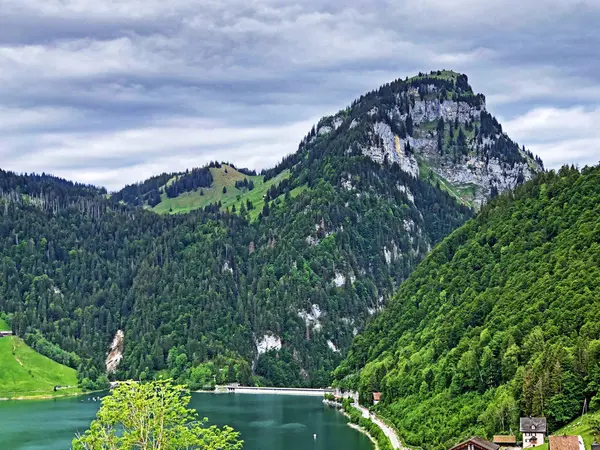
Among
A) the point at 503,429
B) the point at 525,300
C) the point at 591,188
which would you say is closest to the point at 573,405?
the point at 503,429

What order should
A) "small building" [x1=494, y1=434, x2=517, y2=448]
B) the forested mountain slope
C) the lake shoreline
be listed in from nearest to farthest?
"small building" [x1=494, y1=434, x2=517, y2=448] < the forested mountain slope < the lake shoreline

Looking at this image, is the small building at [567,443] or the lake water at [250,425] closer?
the small building at [567,443]

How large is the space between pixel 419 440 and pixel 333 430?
3505 cm

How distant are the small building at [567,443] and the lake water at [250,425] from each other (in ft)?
161

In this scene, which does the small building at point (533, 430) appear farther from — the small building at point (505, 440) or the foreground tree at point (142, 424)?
the foreground tree at point (142, 424)

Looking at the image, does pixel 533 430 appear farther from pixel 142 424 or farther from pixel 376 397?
pixel 376 397

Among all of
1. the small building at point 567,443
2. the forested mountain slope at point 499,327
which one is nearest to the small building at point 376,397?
the forested mountain slope at point 499,327

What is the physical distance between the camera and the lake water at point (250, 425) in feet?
441

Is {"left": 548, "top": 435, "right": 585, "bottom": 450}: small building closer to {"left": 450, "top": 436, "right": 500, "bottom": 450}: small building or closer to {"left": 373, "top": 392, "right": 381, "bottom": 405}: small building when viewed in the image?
{"left": 450, "top": 436, "right": 500, "bottom": 450}: small building

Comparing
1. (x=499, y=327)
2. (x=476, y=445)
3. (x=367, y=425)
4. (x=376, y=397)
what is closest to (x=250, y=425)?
(x=376, y=397)

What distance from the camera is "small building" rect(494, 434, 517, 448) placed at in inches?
3723

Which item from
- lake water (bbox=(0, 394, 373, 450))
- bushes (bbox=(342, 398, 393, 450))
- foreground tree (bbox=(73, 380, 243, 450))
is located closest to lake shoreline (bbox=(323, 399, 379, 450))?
bushes (bbox=(342, 398, 393, 450))

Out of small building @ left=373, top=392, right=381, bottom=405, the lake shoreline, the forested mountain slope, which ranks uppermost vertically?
the forested mountain slope

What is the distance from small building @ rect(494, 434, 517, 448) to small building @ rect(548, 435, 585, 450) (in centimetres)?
1415
